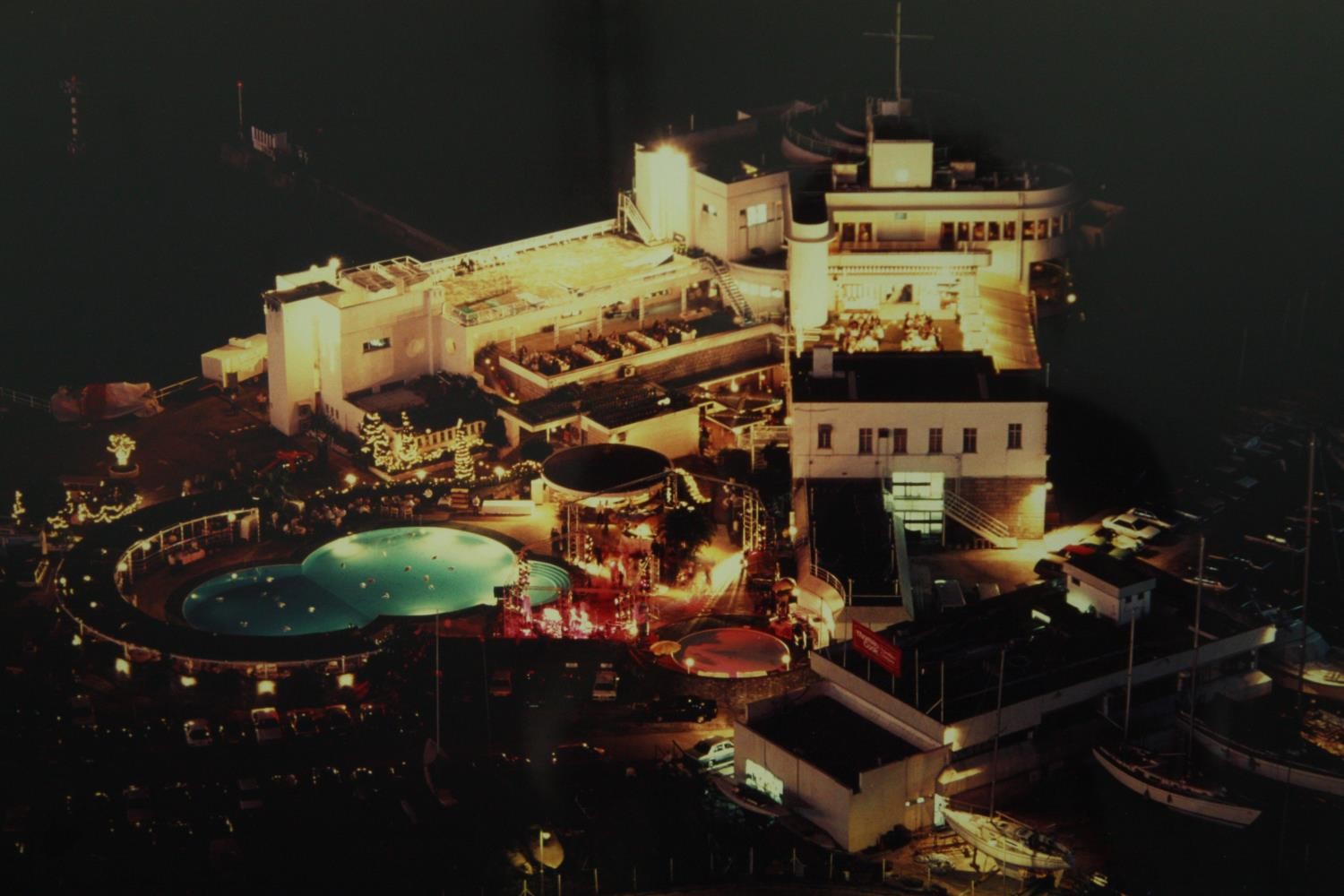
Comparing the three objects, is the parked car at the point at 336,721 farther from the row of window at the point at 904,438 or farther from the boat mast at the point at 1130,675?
the boat mast at the point at 1130,675

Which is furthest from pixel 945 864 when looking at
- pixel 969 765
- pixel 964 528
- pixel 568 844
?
pixel 964 528

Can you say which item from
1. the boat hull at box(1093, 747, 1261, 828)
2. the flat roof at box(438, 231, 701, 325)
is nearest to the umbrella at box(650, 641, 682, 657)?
the boat hull at box(1093, 747, 1261, 828)

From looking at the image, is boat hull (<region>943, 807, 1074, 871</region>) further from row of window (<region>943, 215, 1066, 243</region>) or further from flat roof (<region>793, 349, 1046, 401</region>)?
row of window (<region>943, 215, 1066, 243</region>)

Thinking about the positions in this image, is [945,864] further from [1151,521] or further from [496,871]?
[1151,521]

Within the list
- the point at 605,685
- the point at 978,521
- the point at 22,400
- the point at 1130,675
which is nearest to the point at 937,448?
the point at 978,521

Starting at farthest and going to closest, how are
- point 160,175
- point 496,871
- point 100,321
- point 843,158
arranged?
point 160,175 < point 100,321 < point 843,158 < point 496,871

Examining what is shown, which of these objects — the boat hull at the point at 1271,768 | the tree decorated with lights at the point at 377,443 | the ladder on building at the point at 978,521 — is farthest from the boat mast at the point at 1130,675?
the tree decorated with lights at the point at 377,443
